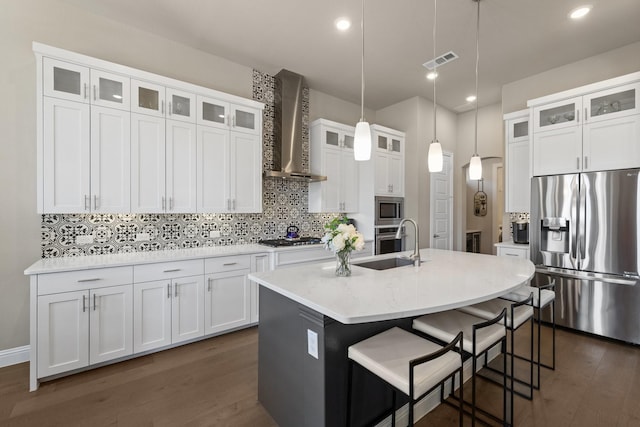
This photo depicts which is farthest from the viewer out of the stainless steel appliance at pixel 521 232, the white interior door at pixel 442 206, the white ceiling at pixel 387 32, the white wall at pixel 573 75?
the white interior door at pixel 442 206

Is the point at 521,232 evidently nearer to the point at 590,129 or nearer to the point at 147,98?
the point at 590,129

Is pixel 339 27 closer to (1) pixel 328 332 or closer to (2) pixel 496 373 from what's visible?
(1) pixel 328 332

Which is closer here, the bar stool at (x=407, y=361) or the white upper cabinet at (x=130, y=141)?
the bar stool at (x=407, y=361)

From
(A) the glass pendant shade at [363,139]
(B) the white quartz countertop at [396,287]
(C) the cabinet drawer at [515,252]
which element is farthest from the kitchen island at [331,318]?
(C) the cabinet drawer at [515,252]

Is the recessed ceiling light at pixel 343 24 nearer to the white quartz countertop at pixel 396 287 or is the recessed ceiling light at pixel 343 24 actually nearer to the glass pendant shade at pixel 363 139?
the glass pendant shade at pixel 363 139

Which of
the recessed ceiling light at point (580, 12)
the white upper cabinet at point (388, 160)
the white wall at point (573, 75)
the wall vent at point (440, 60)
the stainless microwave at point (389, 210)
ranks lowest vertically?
the stainless microwave at point (389, 210)

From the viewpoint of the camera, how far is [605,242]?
2.99 m

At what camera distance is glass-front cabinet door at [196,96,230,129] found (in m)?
3.19

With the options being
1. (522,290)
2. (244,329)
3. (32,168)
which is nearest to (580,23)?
(522,290)

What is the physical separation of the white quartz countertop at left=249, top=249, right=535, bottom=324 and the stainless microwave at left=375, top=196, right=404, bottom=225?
2.17 meters

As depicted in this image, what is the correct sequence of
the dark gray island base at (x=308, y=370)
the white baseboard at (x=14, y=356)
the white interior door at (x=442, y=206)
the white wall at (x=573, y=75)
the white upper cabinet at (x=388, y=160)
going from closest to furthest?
the dark gray island base at (x=308, y=370), the white baseboard at (x=14, y=356), the white wall at (x=573, y=75), the white upper cabinet at (x=388, y=160), the white interior door at (x=442, y=206)

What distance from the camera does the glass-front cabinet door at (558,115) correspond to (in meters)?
3.27

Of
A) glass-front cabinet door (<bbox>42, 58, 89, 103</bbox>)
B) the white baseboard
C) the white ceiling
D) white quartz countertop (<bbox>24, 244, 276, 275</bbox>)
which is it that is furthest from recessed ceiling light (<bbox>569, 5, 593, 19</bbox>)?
the white baseboard

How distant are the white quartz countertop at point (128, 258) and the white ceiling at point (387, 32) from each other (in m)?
2.35
